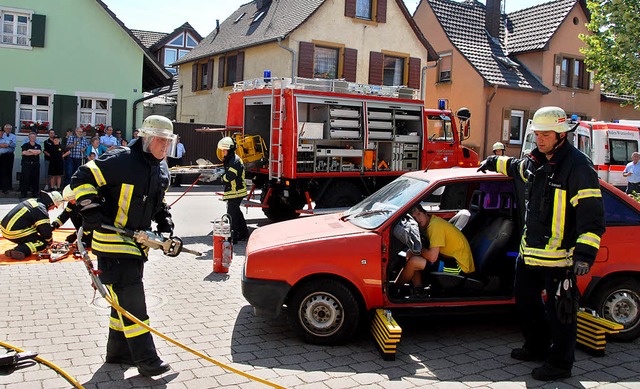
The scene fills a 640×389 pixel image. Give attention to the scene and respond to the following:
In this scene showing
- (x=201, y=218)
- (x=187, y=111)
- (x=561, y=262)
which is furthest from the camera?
(x=187, y=111)

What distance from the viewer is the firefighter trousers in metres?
4.69

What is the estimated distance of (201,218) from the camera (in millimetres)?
13430

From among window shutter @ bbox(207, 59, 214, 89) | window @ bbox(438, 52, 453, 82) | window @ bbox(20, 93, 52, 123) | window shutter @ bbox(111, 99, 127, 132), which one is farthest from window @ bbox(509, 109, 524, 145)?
window @ bbox(20, 93, 52, 123)

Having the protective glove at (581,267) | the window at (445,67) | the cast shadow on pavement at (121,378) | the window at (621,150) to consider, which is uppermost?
the window at (445,67)

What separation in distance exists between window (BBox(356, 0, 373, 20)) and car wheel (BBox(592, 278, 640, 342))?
20445mm

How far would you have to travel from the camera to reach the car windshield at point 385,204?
5574mm

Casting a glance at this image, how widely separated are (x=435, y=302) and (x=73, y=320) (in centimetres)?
338

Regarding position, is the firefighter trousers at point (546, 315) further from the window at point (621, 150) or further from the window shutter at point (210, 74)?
the window shutter at point (210, 74)

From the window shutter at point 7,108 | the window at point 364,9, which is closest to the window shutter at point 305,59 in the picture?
the window at point 364,9

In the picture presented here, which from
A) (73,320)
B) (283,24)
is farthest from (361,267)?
(283,24)

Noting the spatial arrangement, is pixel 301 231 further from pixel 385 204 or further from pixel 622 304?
pixel 622 304

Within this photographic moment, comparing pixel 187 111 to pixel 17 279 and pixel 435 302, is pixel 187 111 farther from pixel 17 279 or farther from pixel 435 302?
pixel 435 302

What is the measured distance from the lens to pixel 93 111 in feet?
65.0

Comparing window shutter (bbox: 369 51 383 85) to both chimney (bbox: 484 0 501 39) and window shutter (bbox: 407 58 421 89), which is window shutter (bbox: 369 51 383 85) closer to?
window shutter (bbox: 407 58 421 89)
